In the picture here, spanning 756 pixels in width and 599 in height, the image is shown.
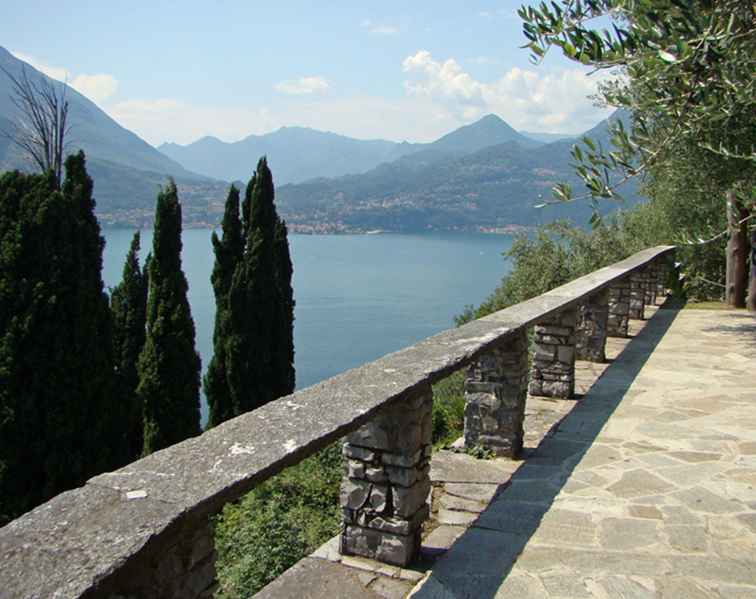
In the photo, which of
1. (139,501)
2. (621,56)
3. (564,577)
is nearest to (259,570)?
(564,577)

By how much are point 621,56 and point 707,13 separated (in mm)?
609

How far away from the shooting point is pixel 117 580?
180 centimetres

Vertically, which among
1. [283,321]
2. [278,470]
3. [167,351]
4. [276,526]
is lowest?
[167,351]

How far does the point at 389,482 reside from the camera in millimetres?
3490

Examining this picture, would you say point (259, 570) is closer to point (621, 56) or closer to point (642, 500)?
point (642, 500)

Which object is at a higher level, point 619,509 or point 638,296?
point 638,296

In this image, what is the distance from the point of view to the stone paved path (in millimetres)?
3529

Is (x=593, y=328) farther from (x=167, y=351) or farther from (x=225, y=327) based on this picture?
(x=225, y=327)

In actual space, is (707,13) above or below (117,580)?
above

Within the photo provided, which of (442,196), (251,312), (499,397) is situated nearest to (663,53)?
(499,397)

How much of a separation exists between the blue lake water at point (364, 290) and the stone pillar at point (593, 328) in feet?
43.1

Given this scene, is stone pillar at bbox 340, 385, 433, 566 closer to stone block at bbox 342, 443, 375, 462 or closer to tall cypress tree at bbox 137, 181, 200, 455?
stone block at bbox 342, 443, 375, 462

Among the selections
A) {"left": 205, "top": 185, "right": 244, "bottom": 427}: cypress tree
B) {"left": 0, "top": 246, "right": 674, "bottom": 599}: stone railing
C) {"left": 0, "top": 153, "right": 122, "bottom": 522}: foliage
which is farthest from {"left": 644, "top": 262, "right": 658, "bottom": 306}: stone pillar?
{"left": 205, "top": 185, "right": 244, "bottom": 427}: cypress tree

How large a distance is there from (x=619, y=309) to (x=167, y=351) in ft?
38.9
